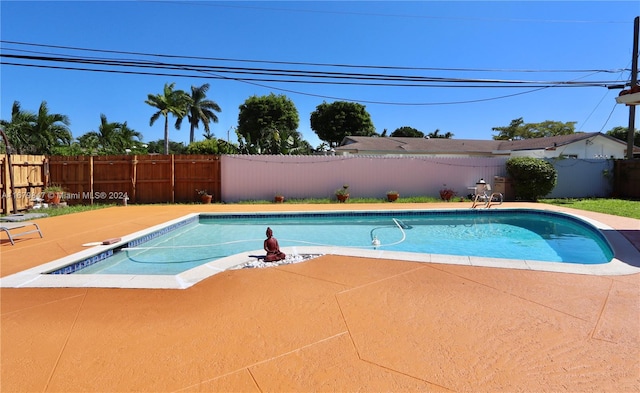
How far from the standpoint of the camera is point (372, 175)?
48.8 ft

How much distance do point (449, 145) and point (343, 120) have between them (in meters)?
16.0

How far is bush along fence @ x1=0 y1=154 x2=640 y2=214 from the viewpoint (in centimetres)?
1330

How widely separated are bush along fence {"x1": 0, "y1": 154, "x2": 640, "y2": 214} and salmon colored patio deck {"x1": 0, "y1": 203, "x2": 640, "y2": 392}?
984 centimetres

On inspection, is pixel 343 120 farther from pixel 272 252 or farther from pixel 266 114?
pixel 272 252

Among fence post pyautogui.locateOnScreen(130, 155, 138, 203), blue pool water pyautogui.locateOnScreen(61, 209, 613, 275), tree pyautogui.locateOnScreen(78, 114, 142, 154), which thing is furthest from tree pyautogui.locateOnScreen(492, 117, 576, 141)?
tree pyautogui.locateOnScreen(78, 114, 142, 154)

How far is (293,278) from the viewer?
14.2ft

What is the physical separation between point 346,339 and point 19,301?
12.3 feet

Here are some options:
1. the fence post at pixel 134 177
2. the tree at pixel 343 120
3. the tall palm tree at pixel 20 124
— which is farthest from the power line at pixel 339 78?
the tree at pixel 343 120

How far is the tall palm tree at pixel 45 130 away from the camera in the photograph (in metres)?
22.0

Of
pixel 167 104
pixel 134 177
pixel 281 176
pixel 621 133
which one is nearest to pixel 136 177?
pixel 134 177

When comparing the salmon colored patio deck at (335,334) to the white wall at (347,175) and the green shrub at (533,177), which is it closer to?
the white wall at (347,175)

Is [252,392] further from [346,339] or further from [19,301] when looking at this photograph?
[19,301]

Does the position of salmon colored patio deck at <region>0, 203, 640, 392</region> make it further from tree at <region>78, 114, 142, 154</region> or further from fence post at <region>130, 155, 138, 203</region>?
tree at <region>78, 114, 142, 154</region>

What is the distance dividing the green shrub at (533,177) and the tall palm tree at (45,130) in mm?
28211
